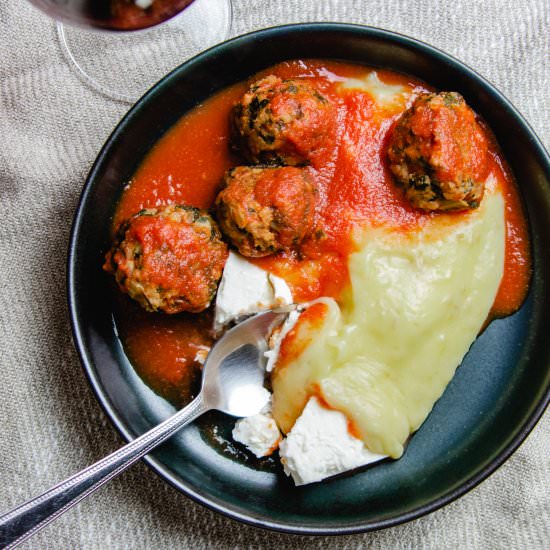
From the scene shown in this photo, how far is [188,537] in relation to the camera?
9.01 feet

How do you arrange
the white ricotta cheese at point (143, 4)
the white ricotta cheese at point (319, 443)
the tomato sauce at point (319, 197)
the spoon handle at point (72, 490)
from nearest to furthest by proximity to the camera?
the white ricotta cheese at point (143, 4), the spoon handle at point (72, 490), the white ricotta cheese at point (319, 443), the tomato sauce at point (319, 197)

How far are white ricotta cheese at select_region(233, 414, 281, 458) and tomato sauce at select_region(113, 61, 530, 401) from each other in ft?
1.03

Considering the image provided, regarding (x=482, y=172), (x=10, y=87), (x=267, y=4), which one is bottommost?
(x=10, y=87)

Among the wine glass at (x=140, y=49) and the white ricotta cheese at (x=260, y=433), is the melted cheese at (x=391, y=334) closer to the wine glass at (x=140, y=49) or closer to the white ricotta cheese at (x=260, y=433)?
the white ricotta cheese at (x=260, y=433)

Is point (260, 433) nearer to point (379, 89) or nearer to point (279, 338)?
point (279, 338)

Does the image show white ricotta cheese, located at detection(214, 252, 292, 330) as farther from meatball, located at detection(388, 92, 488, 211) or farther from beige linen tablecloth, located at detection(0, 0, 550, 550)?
beige linen tablecloth, located at detection(0, 0, 550, 550)

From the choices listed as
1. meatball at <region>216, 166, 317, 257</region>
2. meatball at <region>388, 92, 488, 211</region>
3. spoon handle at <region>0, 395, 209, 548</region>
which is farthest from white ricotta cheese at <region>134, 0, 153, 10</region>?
spoon handle at <region>0, 395, 209, 548</region>

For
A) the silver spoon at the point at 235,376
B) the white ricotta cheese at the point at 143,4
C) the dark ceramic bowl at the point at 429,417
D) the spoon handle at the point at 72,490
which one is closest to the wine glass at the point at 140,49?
the dark ceramic bowl at the point at 429,417

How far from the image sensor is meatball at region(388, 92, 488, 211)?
2365mm

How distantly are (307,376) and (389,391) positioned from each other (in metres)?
0.33

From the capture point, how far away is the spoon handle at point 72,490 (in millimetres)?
2082

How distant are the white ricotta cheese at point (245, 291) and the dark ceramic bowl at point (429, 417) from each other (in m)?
0.52

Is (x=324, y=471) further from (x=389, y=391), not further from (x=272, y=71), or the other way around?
(x=272, y=71)

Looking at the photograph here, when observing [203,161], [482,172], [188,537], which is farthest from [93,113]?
[188,537]
